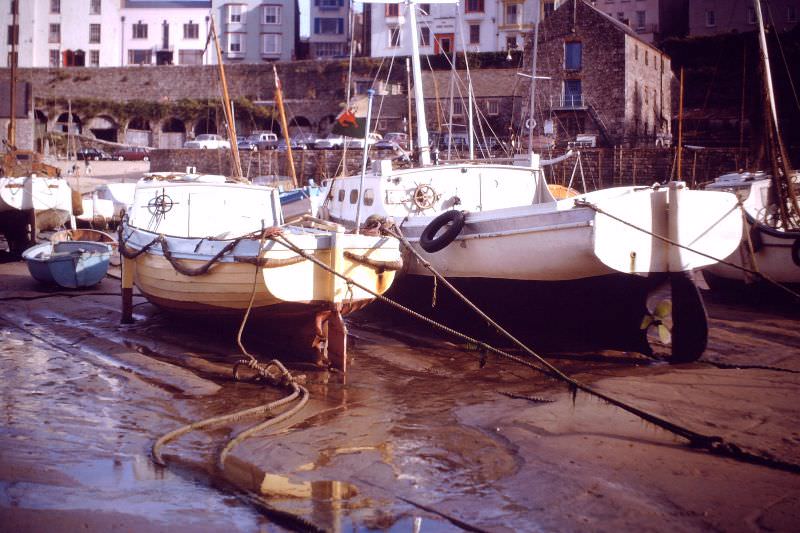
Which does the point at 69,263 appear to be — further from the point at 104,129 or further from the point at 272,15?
the point at 272,15

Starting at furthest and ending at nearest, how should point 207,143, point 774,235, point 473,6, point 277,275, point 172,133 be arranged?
point 473,6 < point 172,133 < point 207,143 < point 774,235 < point 277,275

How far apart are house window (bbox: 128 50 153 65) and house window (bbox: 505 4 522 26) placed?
3136 cm

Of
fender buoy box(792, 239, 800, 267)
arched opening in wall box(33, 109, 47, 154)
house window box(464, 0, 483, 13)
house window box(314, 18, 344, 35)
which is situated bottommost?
fender buoy box(792, 239, 800, 267)

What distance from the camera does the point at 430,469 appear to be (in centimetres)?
570

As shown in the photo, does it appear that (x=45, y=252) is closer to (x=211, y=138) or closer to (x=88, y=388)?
(x=88, y=388)

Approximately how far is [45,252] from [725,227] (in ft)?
38.7

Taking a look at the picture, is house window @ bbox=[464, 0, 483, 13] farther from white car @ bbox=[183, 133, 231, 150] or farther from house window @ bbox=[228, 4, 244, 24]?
white car @ bbox=[183, 133, 231, 150]

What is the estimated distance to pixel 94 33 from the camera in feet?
227

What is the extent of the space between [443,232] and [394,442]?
4.64 meters

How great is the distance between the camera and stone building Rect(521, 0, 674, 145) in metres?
41.6

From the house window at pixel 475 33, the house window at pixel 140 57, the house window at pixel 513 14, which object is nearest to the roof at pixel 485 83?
the house window at pixel 475 33

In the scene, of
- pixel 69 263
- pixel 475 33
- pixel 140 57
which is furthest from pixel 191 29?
pixel 69 263

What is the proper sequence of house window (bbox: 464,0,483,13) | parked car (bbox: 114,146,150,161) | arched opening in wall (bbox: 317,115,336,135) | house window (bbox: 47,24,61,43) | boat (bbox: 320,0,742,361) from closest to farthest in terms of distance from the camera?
boat (bbox: 320,0,742,361), parked car (bbox: 114,146,150,161), arched opening in wall (bbox: 317,115,336,135), house window (bbox: 464,0,483,13), house window (bbox: 47,24,61,43)

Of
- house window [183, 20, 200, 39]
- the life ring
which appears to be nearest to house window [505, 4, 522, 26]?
house window [183, 20, 200, 39]
